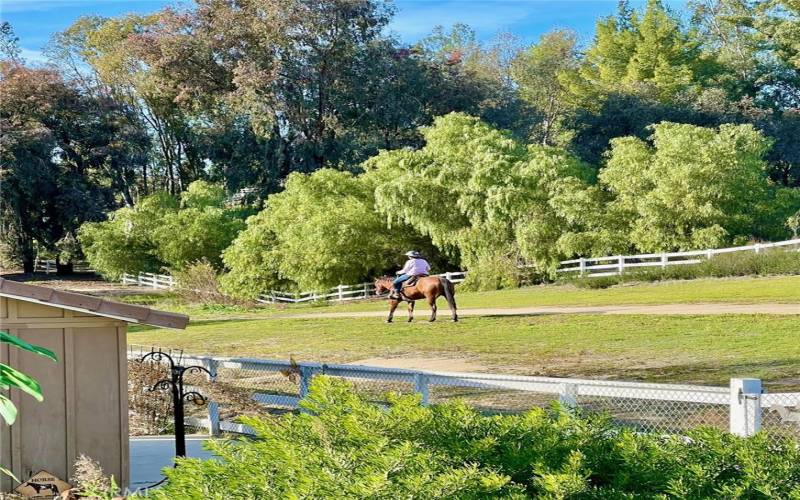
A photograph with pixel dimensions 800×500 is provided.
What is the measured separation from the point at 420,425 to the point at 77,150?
238 feet

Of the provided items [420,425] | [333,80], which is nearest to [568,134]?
[333,80]

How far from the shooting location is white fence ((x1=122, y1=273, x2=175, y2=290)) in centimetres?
6475

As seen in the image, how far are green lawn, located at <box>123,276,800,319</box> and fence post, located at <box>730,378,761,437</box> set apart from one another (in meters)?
21.4

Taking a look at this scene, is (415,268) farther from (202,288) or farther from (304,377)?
(202,288)

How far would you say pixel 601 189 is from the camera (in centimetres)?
5109

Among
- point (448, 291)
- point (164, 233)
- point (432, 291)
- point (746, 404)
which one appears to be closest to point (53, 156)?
point (164, 233)

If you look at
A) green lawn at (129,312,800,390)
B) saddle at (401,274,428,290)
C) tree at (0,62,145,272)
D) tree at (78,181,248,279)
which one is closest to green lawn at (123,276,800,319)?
green lawn at (129,312,800,390)

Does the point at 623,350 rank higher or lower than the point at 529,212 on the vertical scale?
lower

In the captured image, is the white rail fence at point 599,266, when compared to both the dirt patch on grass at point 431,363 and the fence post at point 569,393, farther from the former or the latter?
the fence post at point 569,393

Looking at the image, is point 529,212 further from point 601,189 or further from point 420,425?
point 420,425

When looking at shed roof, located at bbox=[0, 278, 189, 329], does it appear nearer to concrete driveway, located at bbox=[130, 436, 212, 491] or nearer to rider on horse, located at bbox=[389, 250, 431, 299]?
concrete driveway, located at bbox=[130, 436, 212, 491]

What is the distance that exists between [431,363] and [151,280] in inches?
1915

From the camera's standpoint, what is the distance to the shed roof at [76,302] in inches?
338

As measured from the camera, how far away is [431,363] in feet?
69.4
